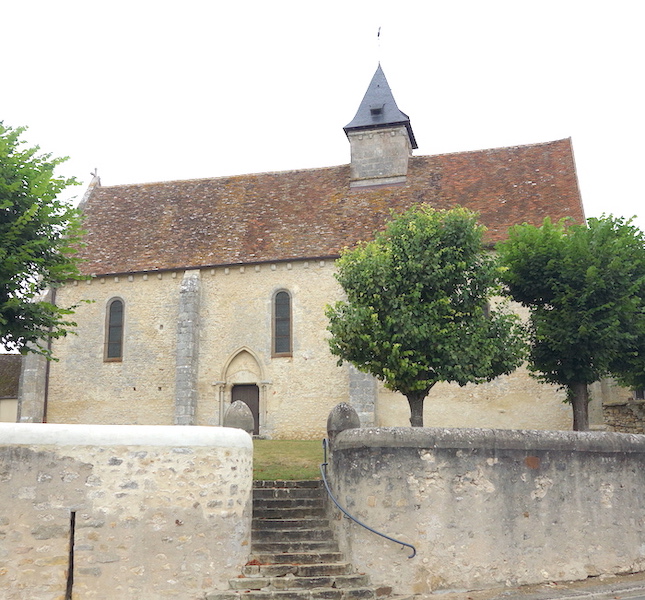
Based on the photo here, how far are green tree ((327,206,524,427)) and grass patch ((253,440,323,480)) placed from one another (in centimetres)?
238

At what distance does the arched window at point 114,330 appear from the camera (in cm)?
2497

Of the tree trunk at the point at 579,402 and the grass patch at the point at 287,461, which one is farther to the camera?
the tree trunk at the point at 579,402

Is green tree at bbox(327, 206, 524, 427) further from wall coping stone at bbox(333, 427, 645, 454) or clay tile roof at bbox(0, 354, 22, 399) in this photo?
clay tile roof at bbox(0, 354, 22, 399)

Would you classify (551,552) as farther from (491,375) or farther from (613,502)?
(491,375)

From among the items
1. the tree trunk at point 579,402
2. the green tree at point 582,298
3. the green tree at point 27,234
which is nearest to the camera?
the green tree at point 27,234

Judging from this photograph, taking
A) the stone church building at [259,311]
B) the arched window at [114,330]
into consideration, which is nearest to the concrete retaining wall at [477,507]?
the stone church building at [259,311]

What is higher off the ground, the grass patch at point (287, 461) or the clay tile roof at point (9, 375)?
the clay tile roof at point (9, 375)

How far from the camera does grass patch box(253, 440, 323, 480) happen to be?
544 inches

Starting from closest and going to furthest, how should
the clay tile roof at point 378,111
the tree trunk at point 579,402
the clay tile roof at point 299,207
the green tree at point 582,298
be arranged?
the green tree at point 582,298 → the tree trunk at point 579,402 → the clay tile roof at point 299,207 → the clay tile roof at point 378,111

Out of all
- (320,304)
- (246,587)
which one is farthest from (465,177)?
(246,587)

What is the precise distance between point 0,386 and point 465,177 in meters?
21.8

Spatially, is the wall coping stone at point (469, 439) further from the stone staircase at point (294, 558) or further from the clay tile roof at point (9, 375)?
the clay tile roof at point (9, 375)

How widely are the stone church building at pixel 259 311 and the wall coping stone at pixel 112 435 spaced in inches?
468

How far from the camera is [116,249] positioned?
25922 mm
